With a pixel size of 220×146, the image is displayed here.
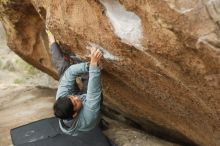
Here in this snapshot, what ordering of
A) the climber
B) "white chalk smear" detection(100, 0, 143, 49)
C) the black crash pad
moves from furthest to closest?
the black crash pad, the climber, "white chalk smear" detection(100, 0, 143, 49)

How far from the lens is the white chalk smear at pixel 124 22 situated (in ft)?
13.0

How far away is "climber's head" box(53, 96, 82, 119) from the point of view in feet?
15.5

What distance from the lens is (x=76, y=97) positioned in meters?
4.96

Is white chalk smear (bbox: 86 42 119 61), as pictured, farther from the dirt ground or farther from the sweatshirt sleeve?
the dirt ground

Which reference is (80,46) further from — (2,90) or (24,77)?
(24,77)

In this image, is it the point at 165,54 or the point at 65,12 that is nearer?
the point at 165,54

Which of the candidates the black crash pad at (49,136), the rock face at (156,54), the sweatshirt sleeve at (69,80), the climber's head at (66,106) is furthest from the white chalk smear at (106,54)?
the black crash pad at (49,136)

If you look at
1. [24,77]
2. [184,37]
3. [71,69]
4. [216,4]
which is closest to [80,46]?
[71,69]

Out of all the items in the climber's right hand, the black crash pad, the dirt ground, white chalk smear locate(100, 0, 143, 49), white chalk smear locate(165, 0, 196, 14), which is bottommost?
the dirt ground

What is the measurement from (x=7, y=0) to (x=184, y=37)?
390cm

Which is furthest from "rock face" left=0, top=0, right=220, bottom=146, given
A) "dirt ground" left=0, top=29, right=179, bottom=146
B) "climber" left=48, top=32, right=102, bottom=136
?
"dirt ground" left=0, top=29, right=179, bottom=146

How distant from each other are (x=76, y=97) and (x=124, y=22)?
125 centimetres

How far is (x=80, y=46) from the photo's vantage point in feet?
17.1

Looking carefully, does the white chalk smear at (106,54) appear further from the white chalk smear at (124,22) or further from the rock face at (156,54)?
the white chalk smear at (124,22)
